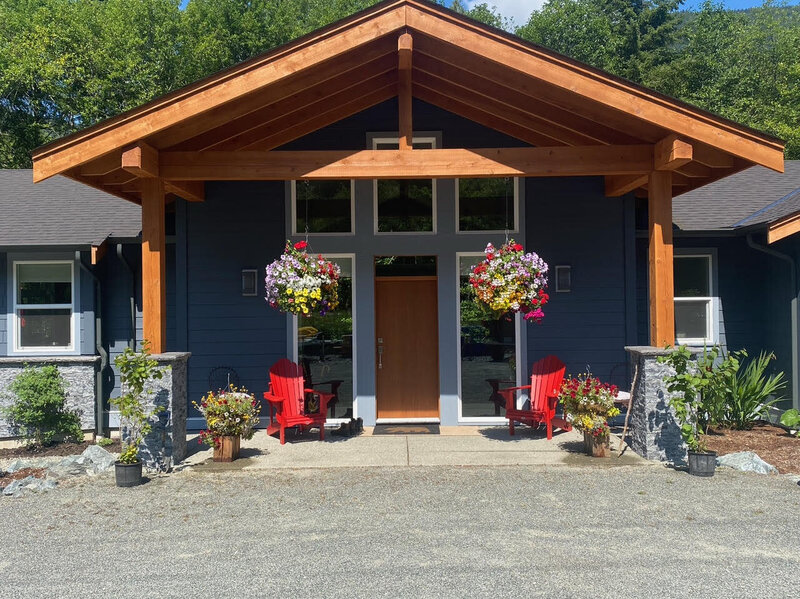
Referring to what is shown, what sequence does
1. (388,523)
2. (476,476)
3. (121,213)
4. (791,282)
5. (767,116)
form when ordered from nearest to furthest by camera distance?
(388,523)
(476,476)
(791,282)
(121,213)
(767,116)

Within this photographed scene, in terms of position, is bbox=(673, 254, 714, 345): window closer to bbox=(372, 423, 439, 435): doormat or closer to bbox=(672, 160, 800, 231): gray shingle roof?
bbox=(672, 160, 800, 231): gray shingle roof

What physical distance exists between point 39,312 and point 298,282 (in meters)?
3.93

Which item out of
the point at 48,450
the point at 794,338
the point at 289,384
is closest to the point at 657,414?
the point at 794,338

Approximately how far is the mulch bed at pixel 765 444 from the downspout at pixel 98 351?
6.84m

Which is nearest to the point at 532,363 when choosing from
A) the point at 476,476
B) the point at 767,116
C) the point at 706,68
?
the point at 476,476

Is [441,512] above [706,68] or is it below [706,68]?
below

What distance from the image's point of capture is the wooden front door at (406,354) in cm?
867

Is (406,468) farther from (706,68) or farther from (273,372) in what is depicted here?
(706,68)

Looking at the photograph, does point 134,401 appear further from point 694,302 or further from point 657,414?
point 694,302

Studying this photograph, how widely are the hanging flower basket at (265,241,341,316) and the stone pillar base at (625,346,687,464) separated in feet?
10.6

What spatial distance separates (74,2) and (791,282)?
26.2 metres

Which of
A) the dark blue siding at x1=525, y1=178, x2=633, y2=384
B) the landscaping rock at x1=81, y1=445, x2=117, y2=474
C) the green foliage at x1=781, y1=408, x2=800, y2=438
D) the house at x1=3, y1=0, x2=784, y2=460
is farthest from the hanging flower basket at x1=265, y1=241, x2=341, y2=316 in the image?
the green foliage at x1=781, y1=408, x2=800, y2=438

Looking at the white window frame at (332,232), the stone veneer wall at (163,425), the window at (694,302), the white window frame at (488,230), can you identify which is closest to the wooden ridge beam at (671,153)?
the white window frame at (488,230)

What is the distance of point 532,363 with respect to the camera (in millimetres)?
8430
